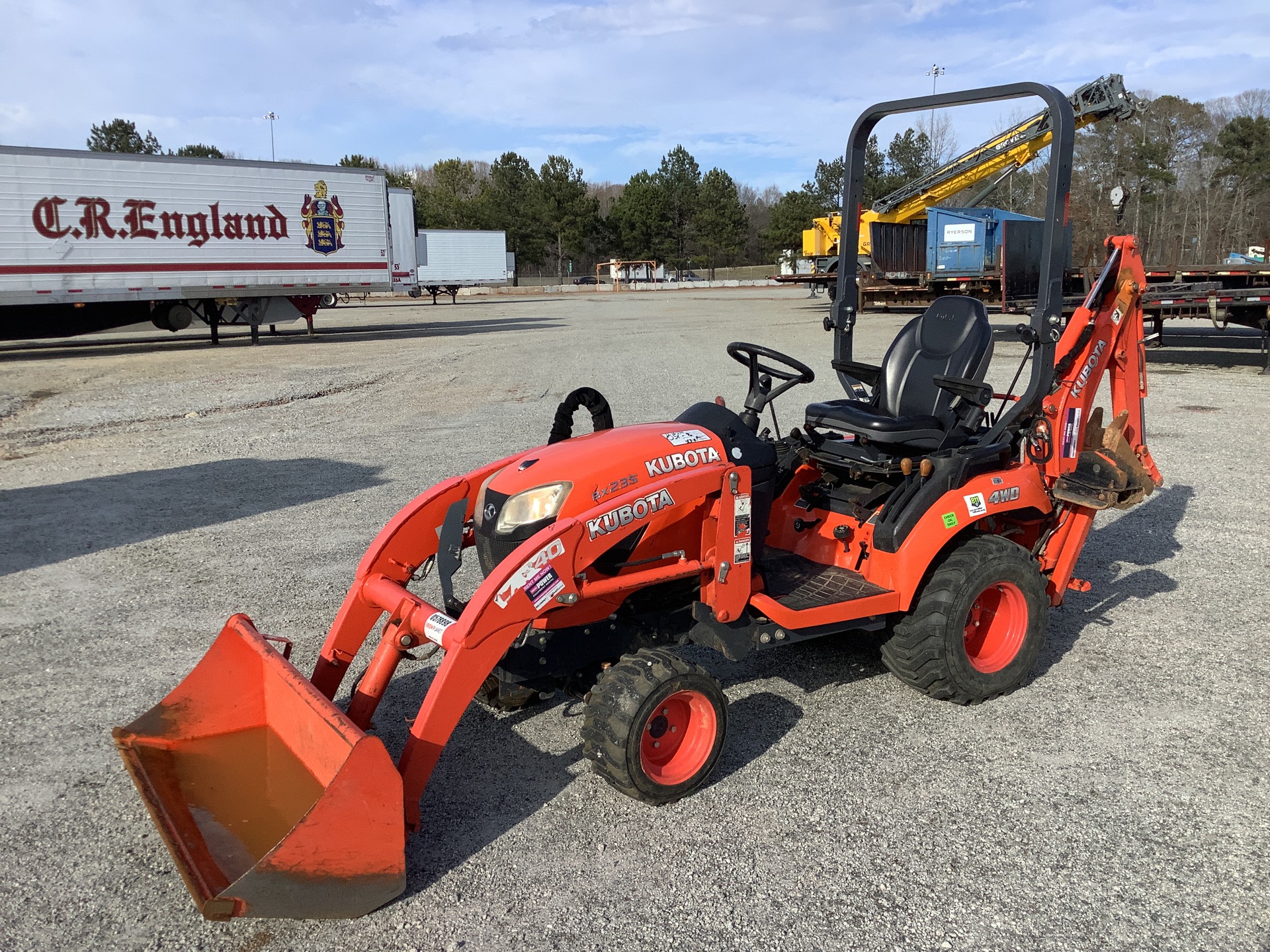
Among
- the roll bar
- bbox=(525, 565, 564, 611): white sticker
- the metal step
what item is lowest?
the metal step

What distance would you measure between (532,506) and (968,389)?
1916 mm

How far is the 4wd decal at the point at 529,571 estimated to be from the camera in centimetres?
275

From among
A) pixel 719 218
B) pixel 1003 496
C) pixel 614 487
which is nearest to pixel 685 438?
pixel 614 487

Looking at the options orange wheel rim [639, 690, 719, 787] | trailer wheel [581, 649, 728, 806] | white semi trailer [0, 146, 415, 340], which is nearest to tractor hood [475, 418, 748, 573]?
trailer wheel [581, 649, 728, 806]

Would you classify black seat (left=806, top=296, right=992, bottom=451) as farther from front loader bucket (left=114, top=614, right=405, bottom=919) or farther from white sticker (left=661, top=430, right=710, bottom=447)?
front loader bucket (left=114, top=614, right=405, bottom=919)

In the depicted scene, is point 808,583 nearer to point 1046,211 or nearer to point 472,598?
point 472,598

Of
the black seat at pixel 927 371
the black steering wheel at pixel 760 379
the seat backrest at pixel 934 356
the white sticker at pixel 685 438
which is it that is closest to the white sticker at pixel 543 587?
the white sticker at pixel 685 438

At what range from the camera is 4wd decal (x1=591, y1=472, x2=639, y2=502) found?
3.10 metres

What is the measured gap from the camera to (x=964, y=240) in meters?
23.5

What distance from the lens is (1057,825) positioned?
9.68 ft

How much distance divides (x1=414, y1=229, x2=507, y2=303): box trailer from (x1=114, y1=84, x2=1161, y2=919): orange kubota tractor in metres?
38.7

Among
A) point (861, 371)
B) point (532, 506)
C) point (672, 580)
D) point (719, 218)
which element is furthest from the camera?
point (719, 218)

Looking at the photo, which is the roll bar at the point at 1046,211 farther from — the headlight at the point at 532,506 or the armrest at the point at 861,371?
the headlight at the point at 532,506

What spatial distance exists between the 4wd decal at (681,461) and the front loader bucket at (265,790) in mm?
1261
